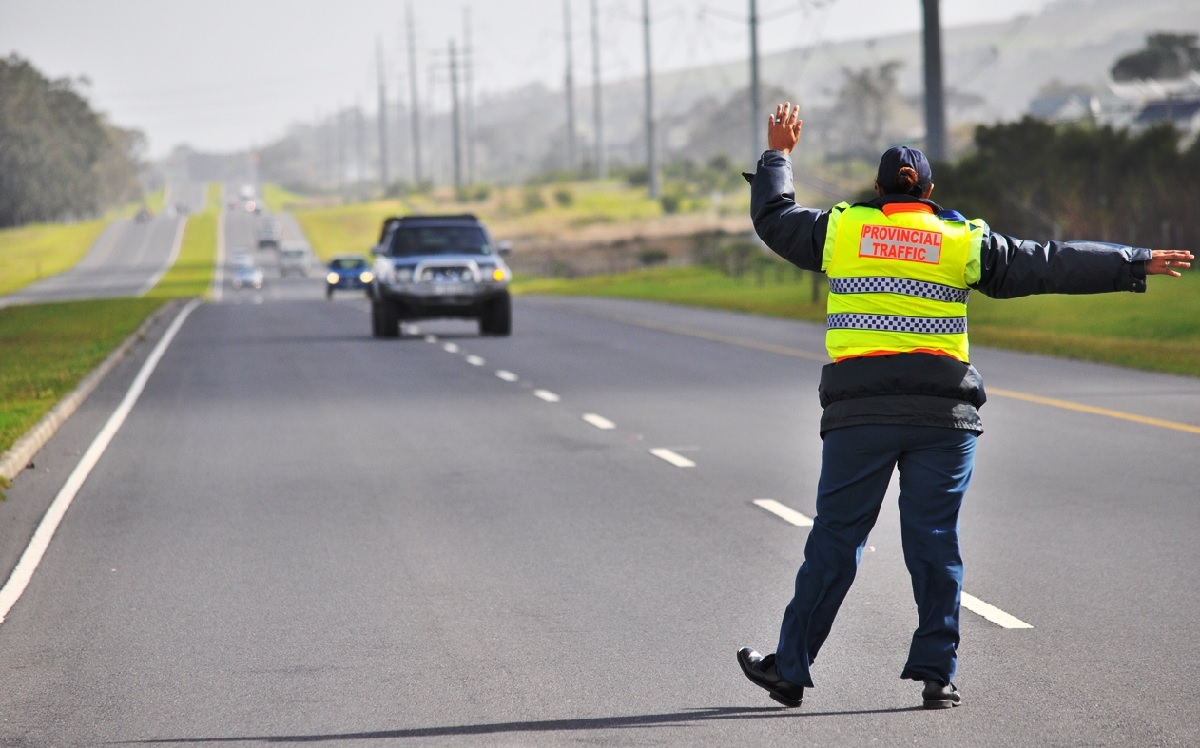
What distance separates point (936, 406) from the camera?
6.32 meters

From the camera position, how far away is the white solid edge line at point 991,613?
788 centimetres

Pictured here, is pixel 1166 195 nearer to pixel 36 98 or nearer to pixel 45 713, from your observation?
pixel 45 713

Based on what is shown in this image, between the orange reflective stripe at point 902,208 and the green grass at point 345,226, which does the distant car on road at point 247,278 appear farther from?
the orange reflective stripe at point 902,208

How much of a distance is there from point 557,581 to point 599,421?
27.6 feet

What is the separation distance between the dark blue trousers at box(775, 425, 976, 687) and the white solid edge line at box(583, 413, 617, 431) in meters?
10.3

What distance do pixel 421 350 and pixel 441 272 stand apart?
311 cm

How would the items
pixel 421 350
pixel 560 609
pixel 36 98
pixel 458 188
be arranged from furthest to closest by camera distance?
pixel 36 98 → pixel 458 188 → pixel 421 350 → pixel 560 609

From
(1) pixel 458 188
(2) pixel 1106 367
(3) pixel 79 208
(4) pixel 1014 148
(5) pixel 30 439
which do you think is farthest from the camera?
(3) pixel 79 208

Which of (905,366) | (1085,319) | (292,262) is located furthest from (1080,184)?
(292,262)

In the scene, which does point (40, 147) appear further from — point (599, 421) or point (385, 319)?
point (599, 421)

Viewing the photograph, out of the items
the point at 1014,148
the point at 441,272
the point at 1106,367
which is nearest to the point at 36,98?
the point at 1014,148

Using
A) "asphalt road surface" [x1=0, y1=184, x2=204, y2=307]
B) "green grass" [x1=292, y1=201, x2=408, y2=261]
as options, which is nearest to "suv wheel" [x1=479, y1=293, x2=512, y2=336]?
"asphalt road surface" [x1=0, y1=184, x2=204, y2=307]

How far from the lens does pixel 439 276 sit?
3262cm

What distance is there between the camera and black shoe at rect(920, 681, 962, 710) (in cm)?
640
